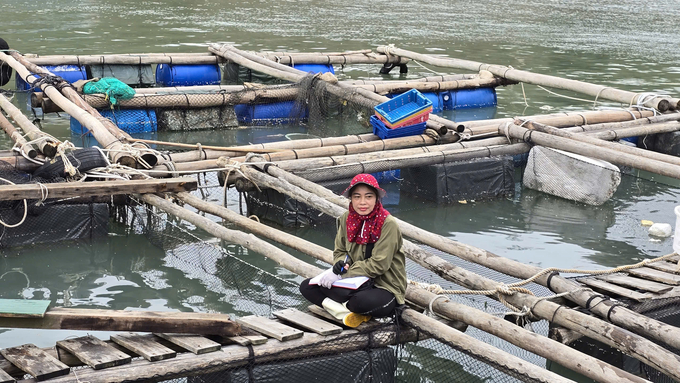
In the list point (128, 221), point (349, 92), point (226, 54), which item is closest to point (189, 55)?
point (226, 54)

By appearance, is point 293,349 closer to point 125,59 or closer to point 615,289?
point 615,289

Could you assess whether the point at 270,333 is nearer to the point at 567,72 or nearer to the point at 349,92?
the point at 349,92

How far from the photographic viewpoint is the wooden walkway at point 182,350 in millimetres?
4941

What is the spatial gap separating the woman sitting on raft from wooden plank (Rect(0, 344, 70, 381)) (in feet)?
6.07

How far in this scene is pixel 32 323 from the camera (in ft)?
17.0

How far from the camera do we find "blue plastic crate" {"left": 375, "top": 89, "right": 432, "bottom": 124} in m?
11.3

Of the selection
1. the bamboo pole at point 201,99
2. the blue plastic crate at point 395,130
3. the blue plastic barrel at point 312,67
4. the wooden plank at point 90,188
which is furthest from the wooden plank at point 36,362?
the blue plastic barrel at point 312,67

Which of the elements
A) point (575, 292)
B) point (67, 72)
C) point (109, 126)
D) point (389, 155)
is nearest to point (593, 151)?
point (389, 155)

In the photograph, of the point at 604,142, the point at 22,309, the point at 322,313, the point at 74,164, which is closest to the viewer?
the point at 22,309

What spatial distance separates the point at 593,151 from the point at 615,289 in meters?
3.71

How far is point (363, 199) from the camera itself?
549cm

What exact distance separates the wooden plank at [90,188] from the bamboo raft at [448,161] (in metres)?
0.03

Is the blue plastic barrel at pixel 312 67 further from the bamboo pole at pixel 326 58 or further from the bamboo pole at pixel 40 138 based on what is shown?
the bamboo pole at pixel 40 138

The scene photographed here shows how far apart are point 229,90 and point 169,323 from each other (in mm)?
9307
